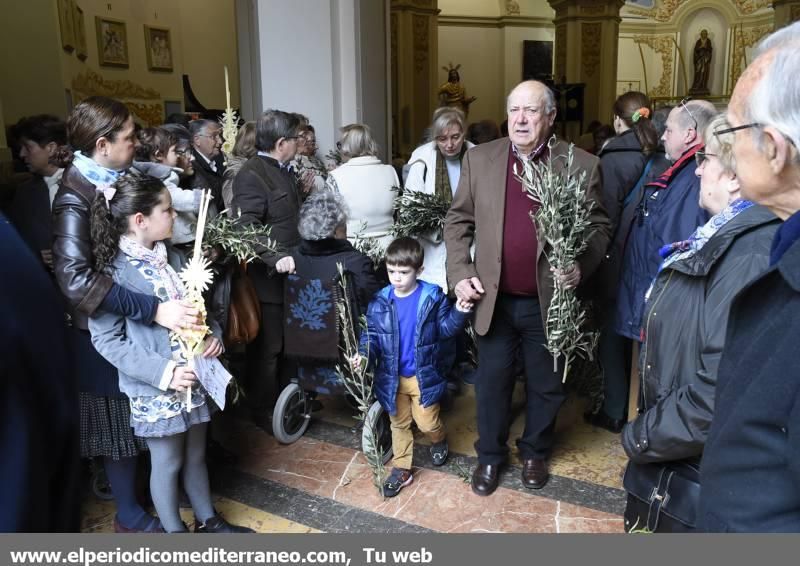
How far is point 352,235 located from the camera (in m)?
3.95

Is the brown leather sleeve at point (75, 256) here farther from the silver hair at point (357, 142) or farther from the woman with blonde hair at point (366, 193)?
the silver hair at point (357, 142)

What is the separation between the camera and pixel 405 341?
3178 millimetres

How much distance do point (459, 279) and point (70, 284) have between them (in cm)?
165

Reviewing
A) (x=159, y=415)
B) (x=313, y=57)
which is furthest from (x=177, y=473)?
(x=313, y=57)

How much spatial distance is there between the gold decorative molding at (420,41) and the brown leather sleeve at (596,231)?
37.0 feet

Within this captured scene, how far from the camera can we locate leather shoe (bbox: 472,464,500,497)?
317 centimetres

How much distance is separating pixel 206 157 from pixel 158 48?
5.83 m

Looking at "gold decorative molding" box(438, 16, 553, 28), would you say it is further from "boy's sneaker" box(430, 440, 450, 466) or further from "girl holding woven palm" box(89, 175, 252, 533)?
"girl holding woven palm" box(89, 175, 252, 533)

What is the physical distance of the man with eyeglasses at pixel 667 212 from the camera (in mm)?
2992

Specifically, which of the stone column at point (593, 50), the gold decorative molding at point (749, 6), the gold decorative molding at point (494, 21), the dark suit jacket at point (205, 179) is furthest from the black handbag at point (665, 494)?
the gold decorative molding at point (749, 6)

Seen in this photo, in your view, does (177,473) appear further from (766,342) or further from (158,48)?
(158,48)

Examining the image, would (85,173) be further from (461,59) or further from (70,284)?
(461,59)

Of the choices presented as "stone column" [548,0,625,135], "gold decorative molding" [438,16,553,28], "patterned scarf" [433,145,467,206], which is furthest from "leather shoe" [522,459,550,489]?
"gold decorative molding" [438,16,553,28]
